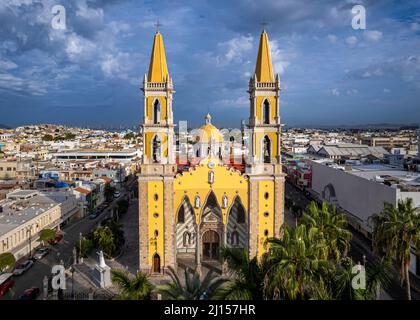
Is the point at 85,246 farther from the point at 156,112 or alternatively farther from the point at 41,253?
the point at 156,112

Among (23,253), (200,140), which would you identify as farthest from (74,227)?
(200,140)

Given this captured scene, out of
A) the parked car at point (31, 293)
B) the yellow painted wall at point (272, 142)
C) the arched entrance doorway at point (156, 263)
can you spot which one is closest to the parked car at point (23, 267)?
the parked car at point (31, 293)

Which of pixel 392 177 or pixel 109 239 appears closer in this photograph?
pixel 109 239

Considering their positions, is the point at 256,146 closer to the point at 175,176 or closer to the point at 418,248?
the point at 175,176

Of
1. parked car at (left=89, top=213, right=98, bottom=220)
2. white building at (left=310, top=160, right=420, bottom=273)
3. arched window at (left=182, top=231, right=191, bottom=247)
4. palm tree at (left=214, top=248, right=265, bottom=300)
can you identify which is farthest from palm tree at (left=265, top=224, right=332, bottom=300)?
parked car at (left=89, top=213, right=98, bottom=220)

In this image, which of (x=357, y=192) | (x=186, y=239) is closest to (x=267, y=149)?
(x=186, y=239)

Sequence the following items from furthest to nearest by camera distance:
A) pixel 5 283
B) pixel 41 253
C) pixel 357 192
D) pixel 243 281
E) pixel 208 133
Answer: pixel 208 133 < pixel 357 192 < pixel 41 253 < pixel 5 283 < pixel 243 281

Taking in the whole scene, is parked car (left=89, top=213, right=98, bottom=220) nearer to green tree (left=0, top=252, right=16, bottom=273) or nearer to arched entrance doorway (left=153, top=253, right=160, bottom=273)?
green tree (left=0, top=252, right=16, bottom=273)
